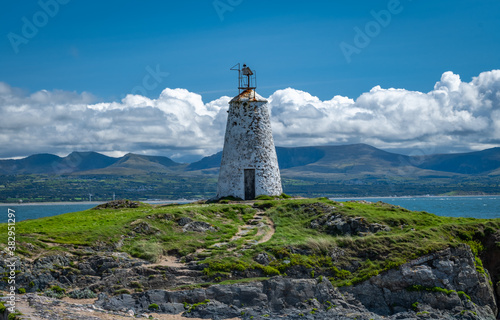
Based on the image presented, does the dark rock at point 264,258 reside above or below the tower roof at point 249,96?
below

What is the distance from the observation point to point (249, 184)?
4744cm

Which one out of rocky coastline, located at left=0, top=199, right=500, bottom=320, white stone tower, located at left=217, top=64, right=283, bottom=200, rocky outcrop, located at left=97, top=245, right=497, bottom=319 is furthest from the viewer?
white stone tower, located at left=217, top=64, right=283, bottom=200

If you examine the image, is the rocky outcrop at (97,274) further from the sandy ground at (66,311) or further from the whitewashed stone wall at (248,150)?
the whitewashed stone wall at (248,150)

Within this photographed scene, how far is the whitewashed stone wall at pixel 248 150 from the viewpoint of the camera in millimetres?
47188

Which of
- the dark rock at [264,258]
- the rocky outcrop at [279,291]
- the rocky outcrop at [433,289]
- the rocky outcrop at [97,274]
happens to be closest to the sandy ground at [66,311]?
the rocky outcrop at [279,291]

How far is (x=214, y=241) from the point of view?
33625mm

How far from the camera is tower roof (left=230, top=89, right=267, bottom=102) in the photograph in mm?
49000

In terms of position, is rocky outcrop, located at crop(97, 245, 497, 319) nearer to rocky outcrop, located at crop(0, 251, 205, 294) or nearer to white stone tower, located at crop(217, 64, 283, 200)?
rocky outcrop, located at crop(0, 251, 205, 294)

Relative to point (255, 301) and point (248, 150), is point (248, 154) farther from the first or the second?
point (255, 301)

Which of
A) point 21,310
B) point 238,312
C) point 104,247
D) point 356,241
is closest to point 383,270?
point 356,241

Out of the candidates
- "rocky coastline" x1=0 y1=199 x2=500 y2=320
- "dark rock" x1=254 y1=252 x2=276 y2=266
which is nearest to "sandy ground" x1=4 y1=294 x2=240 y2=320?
"rocky coastline" x1=0 y1=199 x2=500 y2=320

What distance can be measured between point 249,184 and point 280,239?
47.4ft

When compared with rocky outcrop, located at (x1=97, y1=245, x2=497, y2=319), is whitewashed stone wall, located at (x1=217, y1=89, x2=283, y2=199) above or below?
above

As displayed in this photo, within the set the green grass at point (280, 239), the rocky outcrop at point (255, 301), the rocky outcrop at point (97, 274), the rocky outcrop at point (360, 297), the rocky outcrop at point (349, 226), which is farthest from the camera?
the rocky outcrop at point (349, 226)
